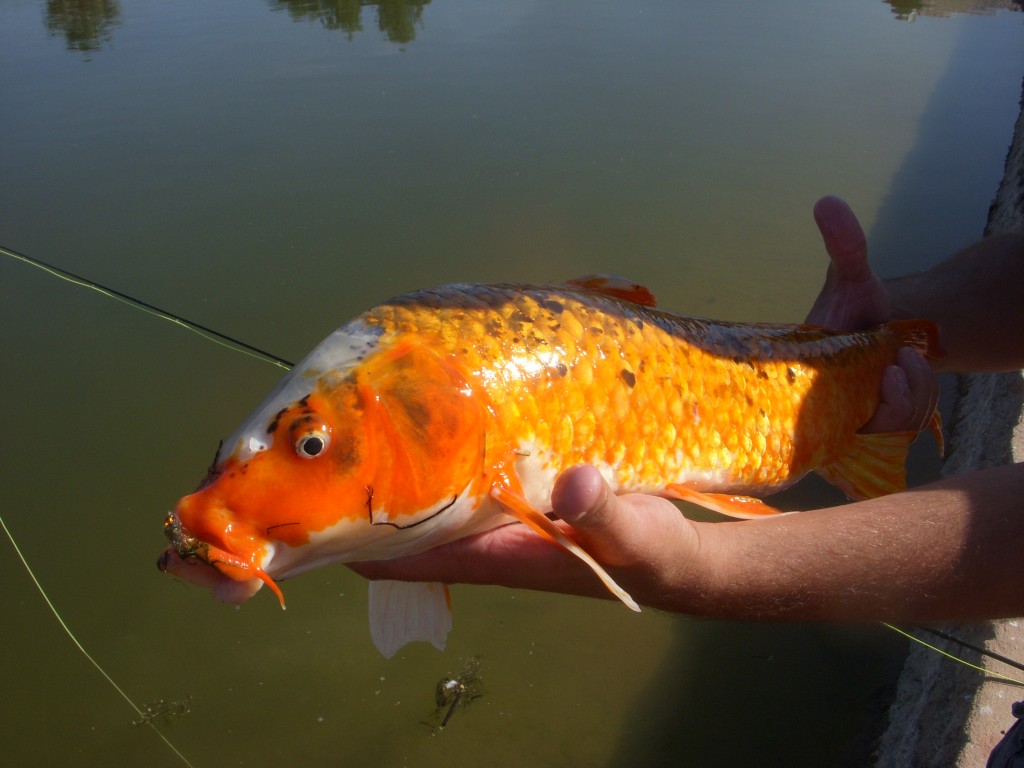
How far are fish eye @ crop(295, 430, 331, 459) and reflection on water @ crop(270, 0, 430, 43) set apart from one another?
9377mm

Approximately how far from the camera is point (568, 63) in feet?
27.6

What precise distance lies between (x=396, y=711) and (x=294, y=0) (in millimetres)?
11849

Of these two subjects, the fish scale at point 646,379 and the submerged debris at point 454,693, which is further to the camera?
the submerged debris at point 454,693

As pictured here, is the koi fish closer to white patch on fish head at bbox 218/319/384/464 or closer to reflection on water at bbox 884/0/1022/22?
white patch on fish head at bbox 218/319/384/464

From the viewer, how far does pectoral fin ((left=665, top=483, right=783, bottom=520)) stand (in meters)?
1.77

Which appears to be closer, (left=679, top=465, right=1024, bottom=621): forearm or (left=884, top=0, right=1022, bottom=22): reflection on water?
(left=679, top=465, right=1024, bottom=621): forearm

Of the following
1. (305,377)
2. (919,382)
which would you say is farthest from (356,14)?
(305,377)

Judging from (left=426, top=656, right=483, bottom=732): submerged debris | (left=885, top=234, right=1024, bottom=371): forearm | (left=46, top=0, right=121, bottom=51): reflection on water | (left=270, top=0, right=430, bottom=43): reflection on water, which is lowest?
(left=426, top=656, right=483, bottom=732): submerged debris

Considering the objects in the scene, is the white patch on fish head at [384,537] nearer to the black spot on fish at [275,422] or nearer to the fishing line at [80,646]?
the black spot on fish at [275,422]

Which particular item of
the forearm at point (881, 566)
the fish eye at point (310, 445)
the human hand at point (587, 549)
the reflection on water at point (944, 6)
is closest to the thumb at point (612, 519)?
the human hand at point (587, 549)

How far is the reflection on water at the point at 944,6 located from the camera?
414 inches

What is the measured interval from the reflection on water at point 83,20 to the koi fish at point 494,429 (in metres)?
9.99

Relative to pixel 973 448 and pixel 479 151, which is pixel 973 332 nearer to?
pixel 973 448

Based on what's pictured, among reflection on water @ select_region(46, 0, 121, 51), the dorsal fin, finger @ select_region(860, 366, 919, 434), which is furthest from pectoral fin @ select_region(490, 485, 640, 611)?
reflection on water @ select_region(46, 0, 121, 51)
